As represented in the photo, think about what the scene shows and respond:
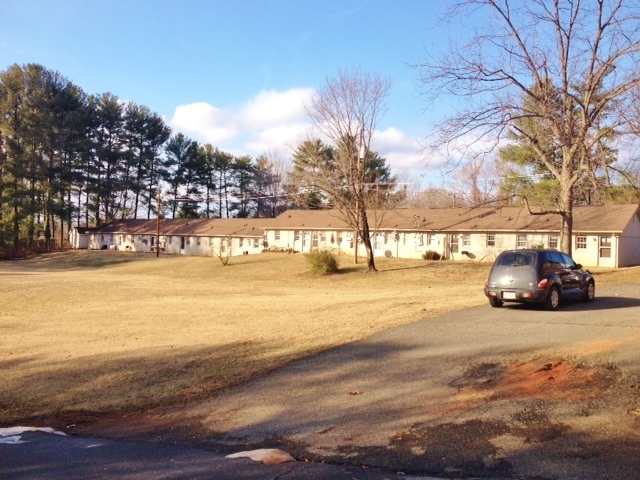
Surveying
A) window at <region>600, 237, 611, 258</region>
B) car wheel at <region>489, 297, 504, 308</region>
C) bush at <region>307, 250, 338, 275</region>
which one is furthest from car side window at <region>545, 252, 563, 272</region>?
window at <region>600, 237, 611, 258</region>

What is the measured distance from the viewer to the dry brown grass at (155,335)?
33.6ft

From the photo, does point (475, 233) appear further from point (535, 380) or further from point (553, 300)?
point (535, 380)

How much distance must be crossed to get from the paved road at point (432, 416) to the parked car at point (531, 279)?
12.4ft

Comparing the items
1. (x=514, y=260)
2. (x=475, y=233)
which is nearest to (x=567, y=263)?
(x=514, y=260)

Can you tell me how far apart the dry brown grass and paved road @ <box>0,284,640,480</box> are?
1.39 metres

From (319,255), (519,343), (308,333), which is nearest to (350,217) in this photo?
(319,255)

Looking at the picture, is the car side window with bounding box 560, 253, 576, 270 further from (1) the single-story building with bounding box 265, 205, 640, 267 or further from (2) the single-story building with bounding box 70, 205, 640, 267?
(1) the single-story building with bounding box 265, 205, 640, 267

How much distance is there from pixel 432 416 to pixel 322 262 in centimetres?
3418

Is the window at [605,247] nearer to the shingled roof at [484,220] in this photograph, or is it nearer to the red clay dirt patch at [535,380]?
the shingled roof at [484,220]

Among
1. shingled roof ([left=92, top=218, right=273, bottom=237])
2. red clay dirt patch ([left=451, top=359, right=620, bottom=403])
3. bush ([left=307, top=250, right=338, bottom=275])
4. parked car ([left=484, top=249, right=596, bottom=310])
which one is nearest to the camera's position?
red clay dirt patch ([left=451, top=359, right=620, bottom=403])

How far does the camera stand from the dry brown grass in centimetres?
1023

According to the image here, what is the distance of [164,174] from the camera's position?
86.6 metres

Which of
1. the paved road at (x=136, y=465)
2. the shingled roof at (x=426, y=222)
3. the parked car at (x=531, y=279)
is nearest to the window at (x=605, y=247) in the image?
the shingled roof at (x=426, y=222)

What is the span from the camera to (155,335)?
52.8 feet
